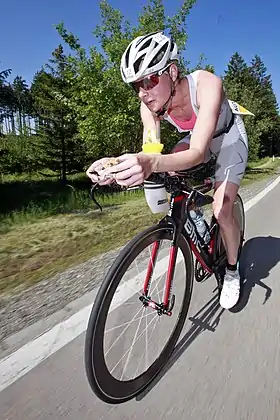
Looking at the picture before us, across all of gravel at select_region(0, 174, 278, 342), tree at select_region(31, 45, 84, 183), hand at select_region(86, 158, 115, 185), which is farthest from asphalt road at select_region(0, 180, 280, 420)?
tree at select_region(31, 45, 84, 183)

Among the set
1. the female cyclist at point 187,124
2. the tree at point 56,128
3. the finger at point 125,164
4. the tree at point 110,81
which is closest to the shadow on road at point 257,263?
the female cyclist at point 187,124

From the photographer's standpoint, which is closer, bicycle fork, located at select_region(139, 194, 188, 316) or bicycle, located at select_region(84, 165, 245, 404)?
bicycle, located at select_region(84, 165, 245, 404)

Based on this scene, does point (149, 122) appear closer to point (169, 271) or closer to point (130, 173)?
point (169, 271)

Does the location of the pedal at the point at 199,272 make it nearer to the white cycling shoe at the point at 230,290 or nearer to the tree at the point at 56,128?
the white cycling shoe at the point at 230,290

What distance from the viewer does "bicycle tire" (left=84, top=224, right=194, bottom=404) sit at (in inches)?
67.6

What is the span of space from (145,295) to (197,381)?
1.93ft

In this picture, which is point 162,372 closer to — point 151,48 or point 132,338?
point 132,338

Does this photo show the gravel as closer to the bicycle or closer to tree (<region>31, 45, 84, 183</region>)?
the bicycle

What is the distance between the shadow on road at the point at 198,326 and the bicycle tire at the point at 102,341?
0.03 metres

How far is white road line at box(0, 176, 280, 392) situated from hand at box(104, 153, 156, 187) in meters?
0.80

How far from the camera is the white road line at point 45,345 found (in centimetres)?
204

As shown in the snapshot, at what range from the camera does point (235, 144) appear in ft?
8.66

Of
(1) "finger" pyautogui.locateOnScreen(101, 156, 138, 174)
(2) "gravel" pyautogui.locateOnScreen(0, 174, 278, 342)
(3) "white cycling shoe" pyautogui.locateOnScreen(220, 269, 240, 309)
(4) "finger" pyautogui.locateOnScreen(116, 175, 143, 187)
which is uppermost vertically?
(1) "finger" pyautogui.locateOnScreen(101, 156, 138, 174)

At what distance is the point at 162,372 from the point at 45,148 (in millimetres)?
28848
